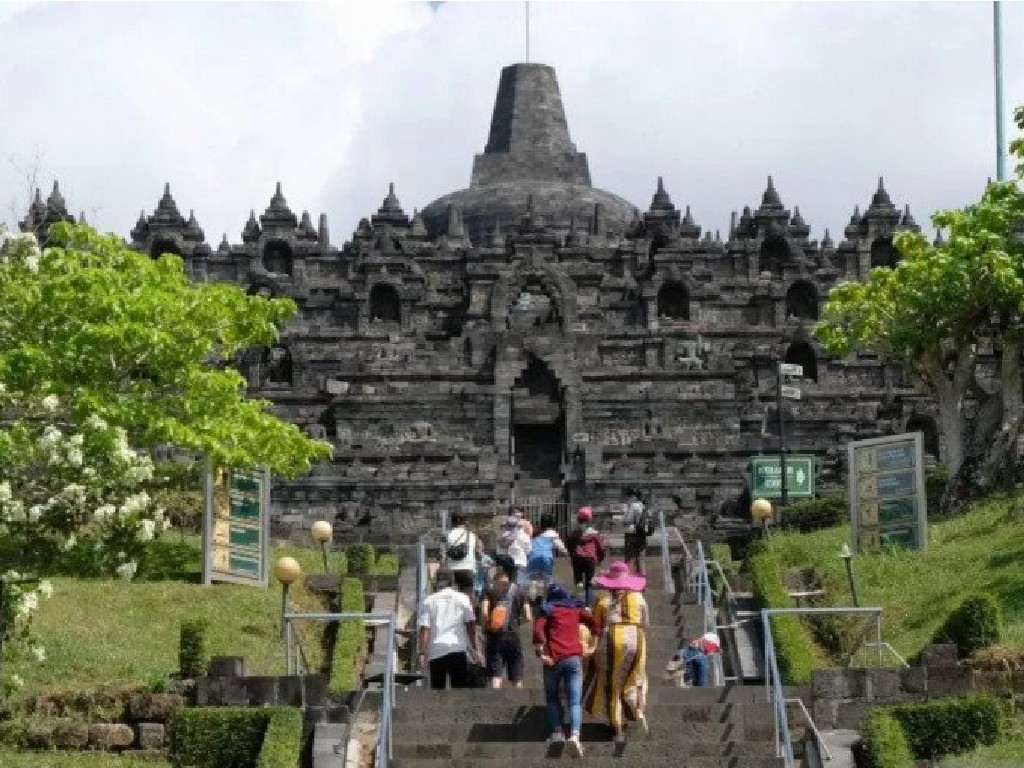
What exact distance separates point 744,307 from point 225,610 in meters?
44.5

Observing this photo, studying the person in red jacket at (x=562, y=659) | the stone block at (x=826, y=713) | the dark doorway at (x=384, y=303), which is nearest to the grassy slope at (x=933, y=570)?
the stone block at (x=826, y=713)

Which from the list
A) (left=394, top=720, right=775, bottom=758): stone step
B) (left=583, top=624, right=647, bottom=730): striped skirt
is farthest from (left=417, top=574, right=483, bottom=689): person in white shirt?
(left=583, top=624, right=647, bottom=730): striped skirt

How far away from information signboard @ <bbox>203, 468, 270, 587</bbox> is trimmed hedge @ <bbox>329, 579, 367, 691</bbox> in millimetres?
3907

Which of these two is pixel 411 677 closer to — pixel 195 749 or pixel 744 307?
pixel 195 749

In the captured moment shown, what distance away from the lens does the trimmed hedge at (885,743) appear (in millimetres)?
24219

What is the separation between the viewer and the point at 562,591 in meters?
24.1

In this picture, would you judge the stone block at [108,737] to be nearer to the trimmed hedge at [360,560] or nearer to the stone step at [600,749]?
the stone step at [600,749]

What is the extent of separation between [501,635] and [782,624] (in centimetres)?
593

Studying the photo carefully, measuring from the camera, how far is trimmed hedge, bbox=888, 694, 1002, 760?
82.6 feet

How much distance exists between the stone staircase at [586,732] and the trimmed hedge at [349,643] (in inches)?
126

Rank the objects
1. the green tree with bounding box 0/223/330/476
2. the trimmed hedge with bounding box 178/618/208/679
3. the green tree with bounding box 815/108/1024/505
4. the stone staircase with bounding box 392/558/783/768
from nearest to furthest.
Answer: the stone staircase with bounding box 392/558/783/768
the trimmed hedge with bounding box 178/618/208/679
the green tree with bounding box 0/223/330/476
the green tree with bounding box 815/108/1024/505

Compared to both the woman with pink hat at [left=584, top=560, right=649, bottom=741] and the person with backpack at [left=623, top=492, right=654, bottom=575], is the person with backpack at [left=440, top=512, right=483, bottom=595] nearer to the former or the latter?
the person with backpack at [left=623, top=492, right=654, bottom=575]

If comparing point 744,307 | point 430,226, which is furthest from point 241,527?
A: point 430,226

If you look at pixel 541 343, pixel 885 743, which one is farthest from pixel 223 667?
pixel 541 343
